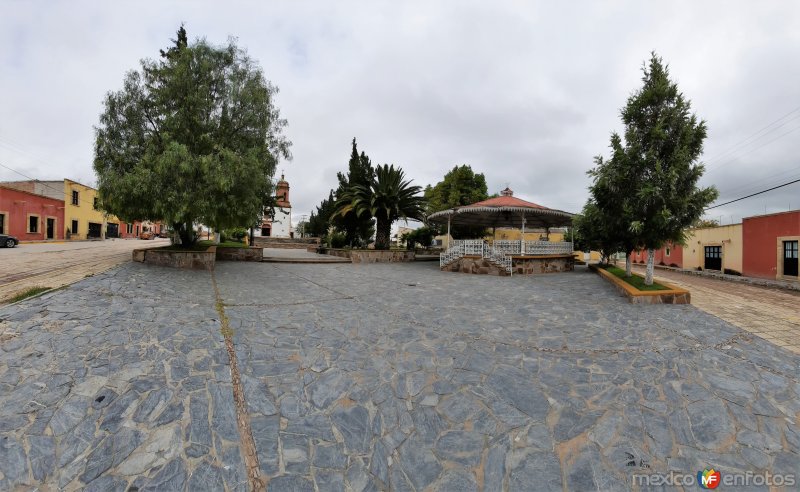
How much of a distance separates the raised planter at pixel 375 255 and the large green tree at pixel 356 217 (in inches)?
95.5

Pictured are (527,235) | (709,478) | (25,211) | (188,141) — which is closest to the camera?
(709,478)

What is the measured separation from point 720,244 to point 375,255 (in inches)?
881

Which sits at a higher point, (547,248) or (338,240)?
(338,240)

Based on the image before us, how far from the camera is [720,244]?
20406mm

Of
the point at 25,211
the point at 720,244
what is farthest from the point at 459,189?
the point at 25,211

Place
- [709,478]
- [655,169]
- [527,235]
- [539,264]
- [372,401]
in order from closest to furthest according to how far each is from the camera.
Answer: [709,478] < [372,401] < [655,169] < [539,264] < [527,235]

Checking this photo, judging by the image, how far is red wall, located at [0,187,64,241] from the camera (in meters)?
23.4

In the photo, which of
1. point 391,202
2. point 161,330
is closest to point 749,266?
point 391,202

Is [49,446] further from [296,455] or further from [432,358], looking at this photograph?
[432,358]

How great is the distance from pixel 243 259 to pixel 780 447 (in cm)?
1807

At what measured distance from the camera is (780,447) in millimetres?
2752

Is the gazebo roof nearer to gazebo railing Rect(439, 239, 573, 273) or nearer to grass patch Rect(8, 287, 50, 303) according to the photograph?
gazebo railing Rect(439, 239, 573, 273)

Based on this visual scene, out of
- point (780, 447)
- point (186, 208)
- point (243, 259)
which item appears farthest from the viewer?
point (243, 259)

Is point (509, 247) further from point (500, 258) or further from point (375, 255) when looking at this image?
point (375, 255)
